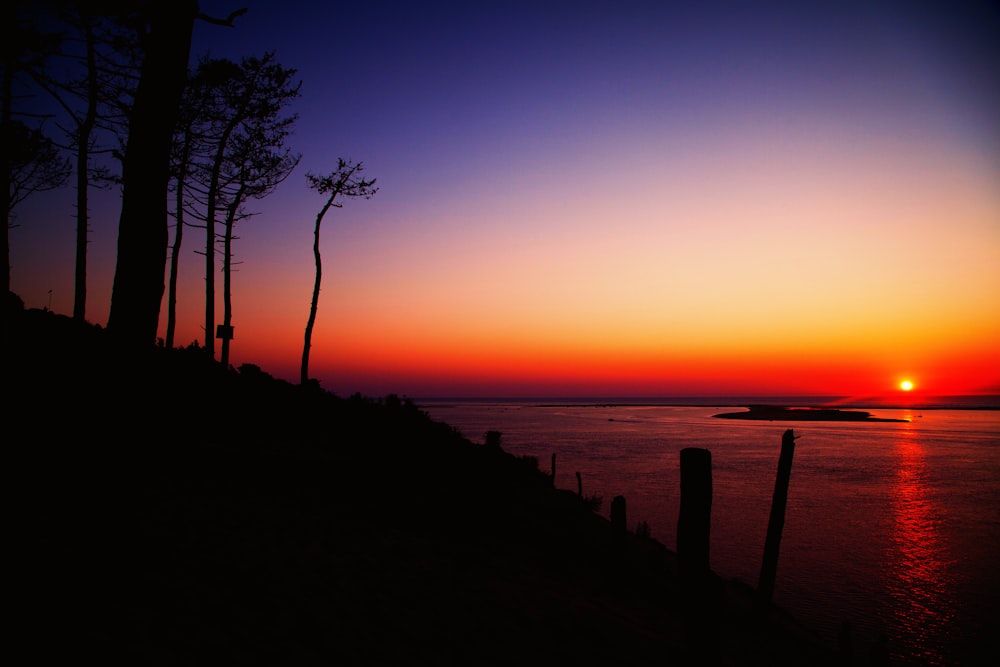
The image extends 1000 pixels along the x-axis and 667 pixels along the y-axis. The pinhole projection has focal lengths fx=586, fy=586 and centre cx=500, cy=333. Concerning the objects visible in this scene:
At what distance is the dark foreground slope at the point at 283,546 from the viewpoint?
513 centimetres

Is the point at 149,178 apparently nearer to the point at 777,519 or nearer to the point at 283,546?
the point at 283,546

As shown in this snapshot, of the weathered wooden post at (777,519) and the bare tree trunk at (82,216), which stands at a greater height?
the bare tree trunk at (82,216)

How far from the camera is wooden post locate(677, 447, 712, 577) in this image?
6.34 m

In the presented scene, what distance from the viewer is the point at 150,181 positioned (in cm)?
594

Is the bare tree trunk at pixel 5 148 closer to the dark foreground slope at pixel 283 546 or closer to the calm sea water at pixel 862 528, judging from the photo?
the dark foreground slope at pixel 283 546

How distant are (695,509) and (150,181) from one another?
6.69m

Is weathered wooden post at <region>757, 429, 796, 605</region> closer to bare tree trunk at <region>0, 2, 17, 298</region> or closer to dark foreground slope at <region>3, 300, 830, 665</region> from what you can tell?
dark foreground slope at <region>3, 300, 830, 665</region>

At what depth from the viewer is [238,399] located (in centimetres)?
1406

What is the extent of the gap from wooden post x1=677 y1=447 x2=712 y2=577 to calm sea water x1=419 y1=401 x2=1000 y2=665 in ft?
27.1

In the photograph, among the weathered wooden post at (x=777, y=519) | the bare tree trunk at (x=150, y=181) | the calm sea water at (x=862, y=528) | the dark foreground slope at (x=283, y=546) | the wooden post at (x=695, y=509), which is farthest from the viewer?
the calm sea water at (x=862, y=528)

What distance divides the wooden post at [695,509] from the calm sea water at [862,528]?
827 centimetres

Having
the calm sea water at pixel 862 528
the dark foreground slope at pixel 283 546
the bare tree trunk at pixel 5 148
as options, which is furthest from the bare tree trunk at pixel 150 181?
the calm sea water at pixel 862 528

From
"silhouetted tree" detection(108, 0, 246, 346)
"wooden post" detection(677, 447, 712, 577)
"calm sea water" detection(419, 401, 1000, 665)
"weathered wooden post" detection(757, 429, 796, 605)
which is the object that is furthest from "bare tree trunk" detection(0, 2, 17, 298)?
"calm sea water" detection(419, 401, 1000, 665)

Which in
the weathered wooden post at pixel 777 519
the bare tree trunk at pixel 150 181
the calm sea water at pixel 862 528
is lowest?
the calm sea water at pixel 862 528
